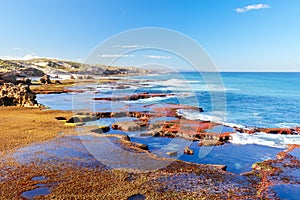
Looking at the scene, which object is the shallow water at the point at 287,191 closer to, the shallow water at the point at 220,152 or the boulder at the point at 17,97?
the shallow water at the point at 220,152

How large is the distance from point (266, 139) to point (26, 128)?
115 feet

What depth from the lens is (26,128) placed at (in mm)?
34406

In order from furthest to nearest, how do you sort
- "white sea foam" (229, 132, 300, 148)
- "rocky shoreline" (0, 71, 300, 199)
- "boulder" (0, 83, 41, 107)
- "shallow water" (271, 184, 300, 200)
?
1. "boulder" (0, 83, 41, 107)
2. "white sea foam" (229, 132, 300, 148)
3. "shallow water" (271, 184, 300, 200)
4. "rocky shoreline" (0, 71, 300, 199)

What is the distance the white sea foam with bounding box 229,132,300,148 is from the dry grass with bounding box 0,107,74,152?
2430 centimetres

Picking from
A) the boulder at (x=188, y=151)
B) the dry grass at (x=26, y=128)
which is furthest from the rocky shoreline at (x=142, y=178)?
the dry grass at (x=26, y=128)

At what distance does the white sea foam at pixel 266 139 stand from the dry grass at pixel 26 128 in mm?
24296

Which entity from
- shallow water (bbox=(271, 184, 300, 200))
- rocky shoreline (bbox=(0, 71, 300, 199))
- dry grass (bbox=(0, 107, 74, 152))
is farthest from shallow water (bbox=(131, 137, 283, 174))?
dry grass (bbox=(0, 107, 74, 152))

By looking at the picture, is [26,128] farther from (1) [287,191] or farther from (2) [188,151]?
(1) [287,191]

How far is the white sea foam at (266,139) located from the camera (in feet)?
107

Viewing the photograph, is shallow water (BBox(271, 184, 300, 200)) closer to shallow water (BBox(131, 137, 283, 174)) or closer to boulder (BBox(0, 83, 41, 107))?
shallow water (BBox(131, 137, 283, 174))

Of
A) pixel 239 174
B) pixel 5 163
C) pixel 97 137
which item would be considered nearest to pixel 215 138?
pixel 239 174

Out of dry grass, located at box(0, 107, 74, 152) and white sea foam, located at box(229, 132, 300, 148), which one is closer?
dry grass, located at box(0, 107, 74, 152)

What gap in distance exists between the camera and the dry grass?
93.6ft

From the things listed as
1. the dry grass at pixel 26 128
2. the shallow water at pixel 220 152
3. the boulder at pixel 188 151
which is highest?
the dry grass at pixel 26 128
